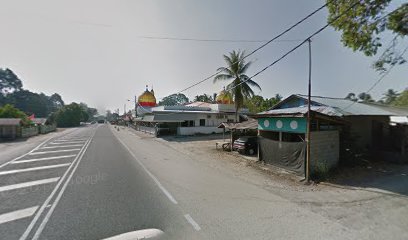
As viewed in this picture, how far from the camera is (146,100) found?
50406 mm

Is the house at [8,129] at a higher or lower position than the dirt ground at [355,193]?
higher

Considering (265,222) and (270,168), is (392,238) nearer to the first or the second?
(265,222)

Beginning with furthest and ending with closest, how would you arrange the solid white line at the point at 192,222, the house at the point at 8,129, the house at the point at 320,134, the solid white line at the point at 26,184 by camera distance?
1. the house at the point at 8,129
2. the house at the point at 320,134
3. the solid white line at the point at 26,184
4. the solid white line at the point at 192,222

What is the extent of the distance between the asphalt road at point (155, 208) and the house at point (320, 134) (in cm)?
246

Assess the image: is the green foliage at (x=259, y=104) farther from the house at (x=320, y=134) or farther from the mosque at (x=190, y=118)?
the house at (x=320, y=134)

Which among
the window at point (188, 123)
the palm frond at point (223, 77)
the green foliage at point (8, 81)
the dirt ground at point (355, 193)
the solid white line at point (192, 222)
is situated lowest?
the dirt ground at point (355, 193)

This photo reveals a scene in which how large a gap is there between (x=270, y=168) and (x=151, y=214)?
7909 millimetres

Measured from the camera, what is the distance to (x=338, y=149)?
11.3 m

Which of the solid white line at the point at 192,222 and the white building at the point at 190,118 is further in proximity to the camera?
the white building at the point at 190,118

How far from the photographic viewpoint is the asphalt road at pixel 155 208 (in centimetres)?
467

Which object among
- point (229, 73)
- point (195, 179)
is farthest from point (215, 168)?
point (229, 73)

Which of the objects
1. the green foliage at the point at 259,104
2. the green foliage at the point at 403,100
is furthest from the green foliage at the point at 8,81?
the green foliage at the point at 403,100

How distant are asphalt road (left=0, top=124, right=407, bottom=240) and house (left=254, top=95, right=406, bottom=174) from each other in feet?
8.07

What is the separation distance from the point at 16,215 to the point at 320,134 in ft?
38.7
